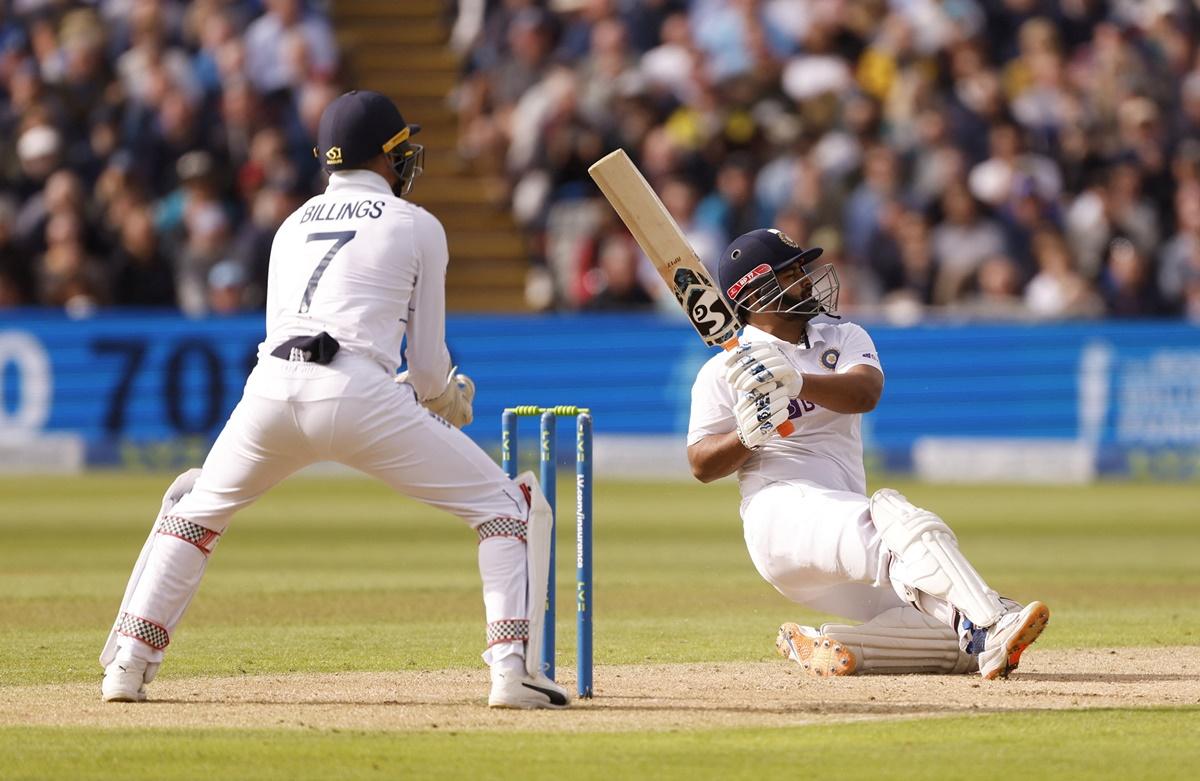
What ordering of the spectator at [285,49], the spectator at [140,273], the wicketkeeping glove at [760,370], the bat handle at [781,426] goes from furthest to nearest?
the spectator at [285,49]
the spectator at [140,273]
the bat handle at [781,426]
the wicketkeeping glove at [760,370]

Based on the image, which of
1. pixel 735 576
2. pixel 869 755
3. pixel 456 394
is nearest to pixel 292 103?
pixel 735 576

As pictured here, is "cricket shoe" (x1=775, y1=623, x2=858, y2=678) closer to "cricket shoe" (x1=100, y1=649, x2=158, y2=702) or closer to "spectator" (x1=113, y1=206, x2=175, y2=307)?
"cricket shoe" (x1=100, y1=649, x2=158, y2=702)

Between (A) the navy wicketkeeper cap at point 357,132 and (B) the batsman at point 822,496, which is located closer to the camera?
(A) the navy wicketkeeper cap at point 357,132

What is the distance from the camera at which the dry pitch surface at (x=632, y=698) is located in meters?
6.15

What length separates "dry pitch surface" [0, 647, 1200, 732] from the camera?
615 centimetres

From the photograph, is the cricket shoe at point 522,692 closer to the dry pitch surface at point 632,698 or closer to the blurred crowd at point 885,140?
the dry pitch surface at point 632,698

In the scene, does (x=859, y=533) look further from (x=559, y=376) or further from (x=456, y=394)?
(x=559, y=376)

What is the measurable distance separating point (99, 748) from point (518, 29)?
51.3 feet

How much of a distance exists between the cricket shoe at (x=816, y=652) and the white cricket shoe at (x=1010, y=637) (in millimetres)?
662

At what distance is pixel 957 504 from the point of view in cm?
1524

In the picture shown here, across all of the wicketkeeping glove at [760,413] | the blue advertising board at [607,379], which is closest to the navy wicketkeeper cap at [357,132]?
the wicketkeeping glove at [760,413]

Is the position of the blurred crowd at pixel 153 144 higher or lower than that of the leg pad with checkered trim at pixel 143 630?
higher

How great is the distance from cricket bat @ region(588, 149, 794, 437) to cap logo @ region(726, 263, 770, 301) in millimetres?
133

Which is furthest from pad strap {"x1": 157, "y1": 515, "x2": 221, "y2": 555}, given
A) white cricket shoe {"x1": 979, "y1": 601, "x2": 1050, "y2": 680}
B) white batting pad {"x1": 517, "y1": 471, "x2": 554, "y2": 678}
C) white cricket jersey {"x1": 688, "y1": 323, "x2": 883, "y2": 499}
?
white cricket shoe {"x1": 979, "y1": 601, "x2": 1050, "y2": 680}
